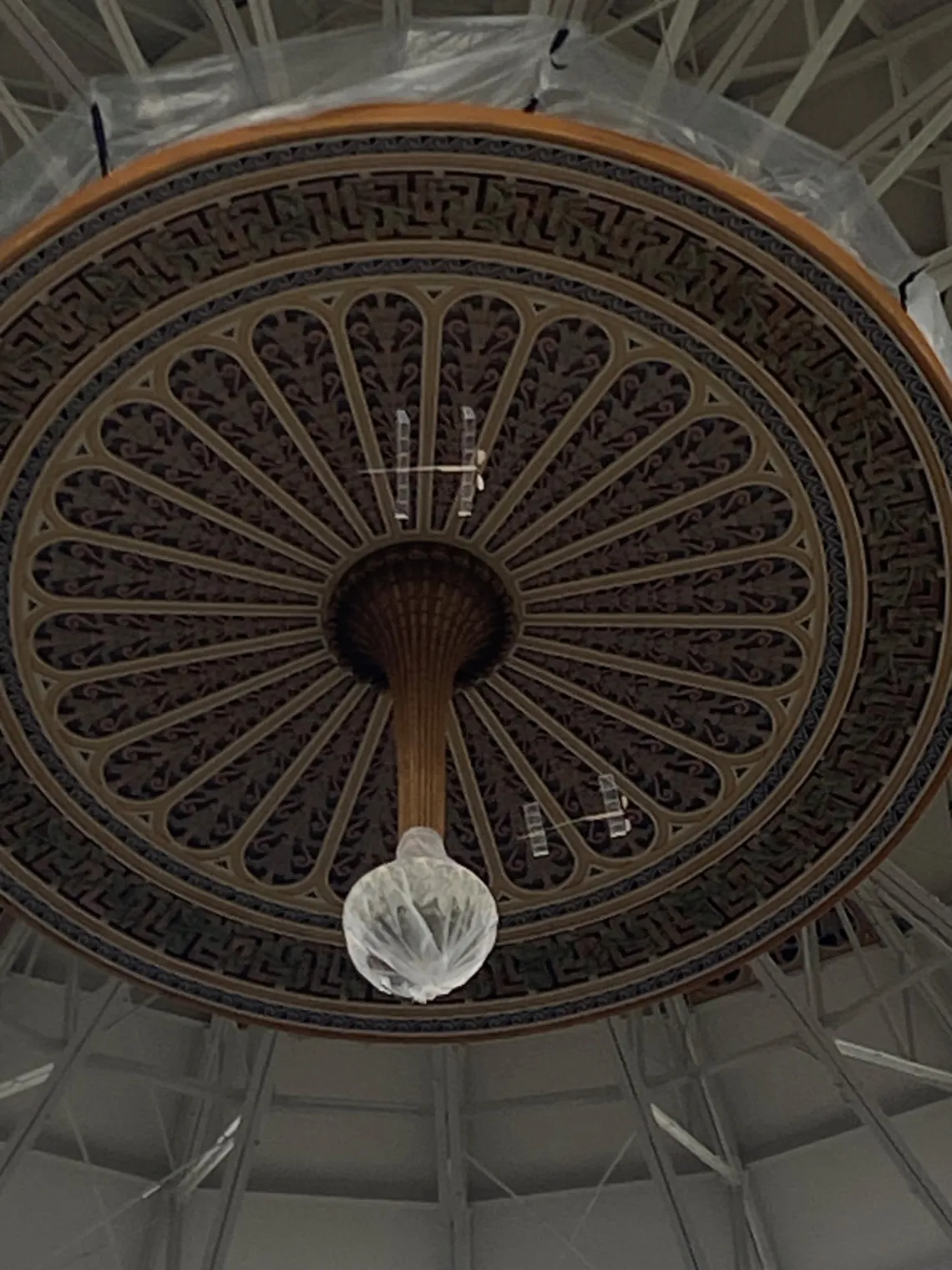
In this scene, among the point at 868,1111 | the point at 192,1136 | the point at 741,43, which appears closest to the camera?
the point at 741,43

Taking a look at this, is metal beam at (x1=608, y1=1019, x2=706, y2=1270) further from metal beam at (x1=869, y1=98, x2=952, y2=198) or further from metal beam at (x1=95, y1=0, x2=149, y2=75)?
metal beam at (x1=95, y1=0, x2=149, y2=75)

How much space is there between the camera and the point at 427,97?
823cm

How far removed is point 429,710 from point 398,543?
32.9 inches

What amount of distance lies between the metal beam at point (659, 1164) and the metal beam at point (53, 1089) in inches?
123

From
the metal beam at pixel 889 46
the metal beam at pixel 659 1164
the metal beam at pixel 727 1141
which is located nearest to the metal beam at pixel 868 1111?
the metal beam at pixel 659 1164

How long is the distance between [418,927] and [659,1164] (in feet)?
17.3

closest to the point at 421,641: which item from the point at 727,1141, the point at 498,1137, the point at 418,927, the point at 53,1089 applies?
the point at 418,927

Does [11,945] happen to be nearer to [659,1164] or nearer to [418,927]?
[659,1164]

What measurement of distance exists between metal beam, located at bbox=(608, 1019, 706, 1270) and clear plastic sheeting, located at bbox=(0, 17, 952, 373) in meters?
6.16

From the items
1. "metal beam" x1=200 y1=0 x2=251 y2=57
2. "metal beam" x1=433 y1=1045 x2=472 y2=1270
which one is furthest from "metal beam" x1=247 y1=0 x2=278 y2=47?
"metal beam" x1=433 y1=1045 x2=472 y2=1270

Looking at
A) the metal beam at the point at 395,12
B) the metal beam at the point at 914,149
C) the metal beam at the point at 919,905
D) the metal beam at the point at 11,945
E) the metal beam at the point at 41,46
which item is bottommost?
the metal beam at the point at 11,945

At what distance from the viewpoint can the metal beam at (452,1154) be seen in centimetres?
1416

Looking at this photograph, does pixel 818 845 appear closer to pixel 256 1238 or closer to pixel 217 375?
pixel 217 375

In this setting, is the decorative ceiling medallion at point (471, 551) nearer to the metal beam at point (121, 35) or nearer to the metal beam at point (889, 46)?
the metal beam at point (121, 35)
